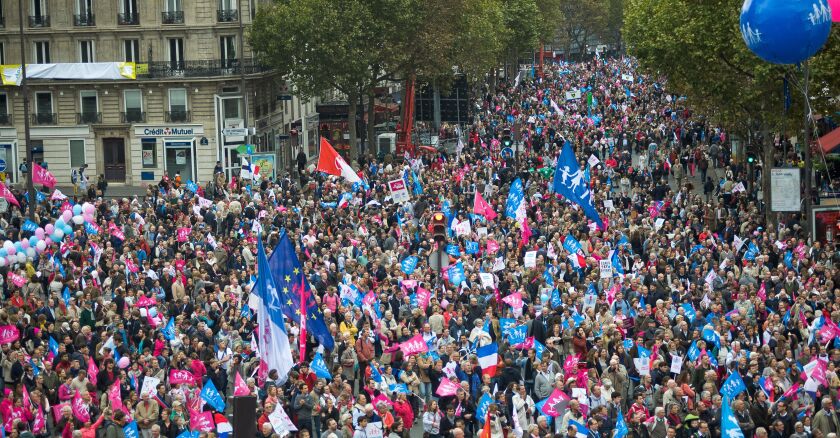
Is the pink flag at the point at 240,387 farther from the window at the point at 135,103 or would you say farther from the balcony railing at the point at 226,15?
the balcony railing at the point at 226,15

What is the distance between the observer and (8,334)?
25.8 m

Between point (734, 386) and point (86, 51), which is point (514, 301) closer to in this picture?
point (734, 386)

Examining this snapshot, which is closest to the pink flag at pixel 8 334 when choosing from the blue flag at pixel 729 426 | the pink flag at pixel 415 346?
the pink flag at pixel 415 346

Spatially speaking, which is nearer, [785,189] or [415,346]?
[415,346]

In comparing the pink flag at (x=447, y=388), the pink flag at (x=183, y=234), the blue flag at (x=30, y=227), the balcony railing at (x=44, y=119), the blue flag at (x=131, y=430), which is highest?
the balcony railing at (x=44, y=119)

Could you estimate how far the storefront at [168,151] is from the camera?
6350 centimetres

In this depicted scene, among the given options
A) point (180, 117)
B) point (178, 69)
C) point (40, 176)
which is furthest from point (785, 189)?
point (178, 69)

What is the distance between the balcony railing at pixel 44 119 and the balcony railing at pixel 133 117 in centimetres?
299

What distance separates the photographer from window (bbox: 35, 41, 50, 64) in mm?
64375

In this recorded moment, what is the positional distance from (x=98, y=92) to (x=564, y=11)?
320 ft

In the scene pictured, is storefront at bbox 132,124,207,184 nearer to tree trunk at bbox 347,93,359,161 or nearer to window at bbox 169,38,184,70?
window at bbox 169,38,184,70

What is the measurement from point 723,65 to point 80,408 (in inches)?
1063

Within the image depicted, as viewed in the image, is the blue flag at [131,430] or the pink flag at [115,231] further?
the pink flag at [115,231]

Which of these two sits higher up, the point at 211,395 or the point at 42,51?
the point at 42,51
